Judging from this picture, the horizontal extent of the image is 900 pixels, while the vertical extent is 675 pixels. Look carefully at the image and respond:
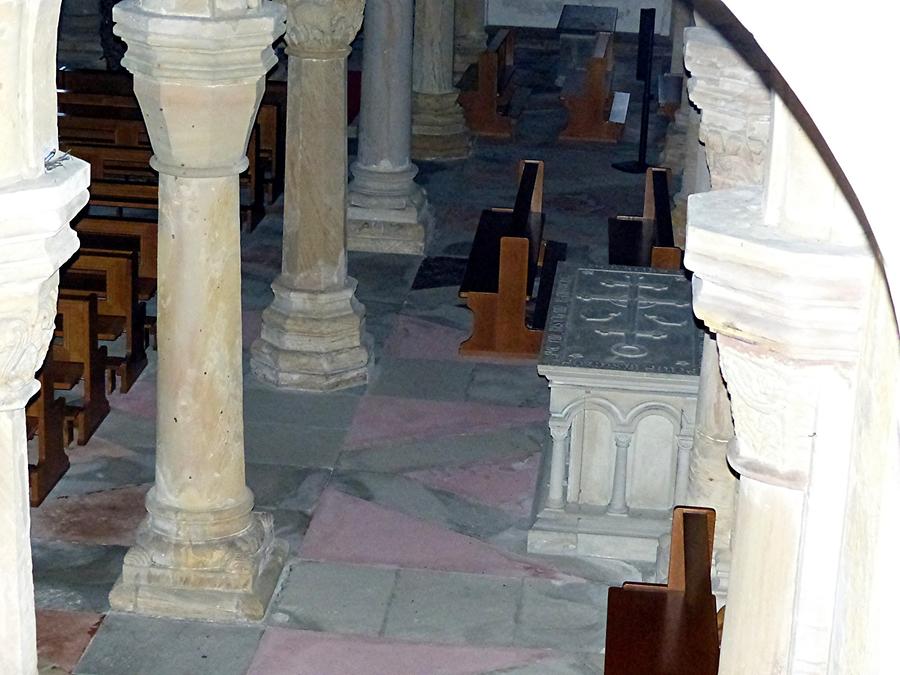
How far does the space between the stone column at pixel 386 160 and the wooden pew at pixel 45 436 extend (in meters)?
3.72

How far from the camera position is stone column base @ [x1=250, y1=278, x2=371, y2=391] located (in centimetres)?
873

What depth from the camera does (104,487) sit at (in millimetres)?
7551

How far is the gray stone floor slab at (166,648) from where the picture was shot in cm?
612

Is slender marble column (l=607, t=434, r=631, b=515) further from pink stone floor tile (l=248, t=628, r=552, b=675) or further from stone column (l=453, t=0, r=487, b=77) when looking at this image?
stone column (l=453, t=0, r=487, b=77)

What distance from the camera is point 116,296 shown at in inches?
340

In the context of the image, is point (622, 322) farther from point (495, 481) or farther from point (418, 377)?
point (418, 377)

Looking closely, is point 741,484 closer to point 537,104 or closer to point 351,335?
point 351,335

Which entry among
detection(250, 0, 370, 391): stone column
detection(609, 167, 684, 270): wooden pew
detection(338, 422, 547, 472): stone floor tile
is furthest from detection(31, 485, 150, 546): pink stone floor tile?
detection(609, 167, 684, 270): wooden pew

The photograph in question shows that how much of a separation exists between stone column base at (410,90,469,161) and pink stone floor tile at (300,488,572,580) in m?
6.59

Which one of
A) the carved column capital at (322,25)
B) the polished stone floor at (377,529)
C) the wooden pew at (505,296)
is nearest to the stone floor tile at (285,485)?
the polished stone floor at (377,529)

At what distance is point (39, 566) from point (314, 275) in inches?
99.0

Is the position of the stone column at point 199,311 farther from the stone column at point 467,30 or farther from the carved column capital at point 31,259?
the stone column at point 467,30

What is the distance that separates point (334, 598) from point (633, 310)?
2047 mm

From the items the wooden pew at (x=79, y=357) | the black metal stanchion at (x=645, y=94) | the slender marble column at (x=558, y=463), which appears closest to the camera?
the slender marble column at (x=558, y=463)
